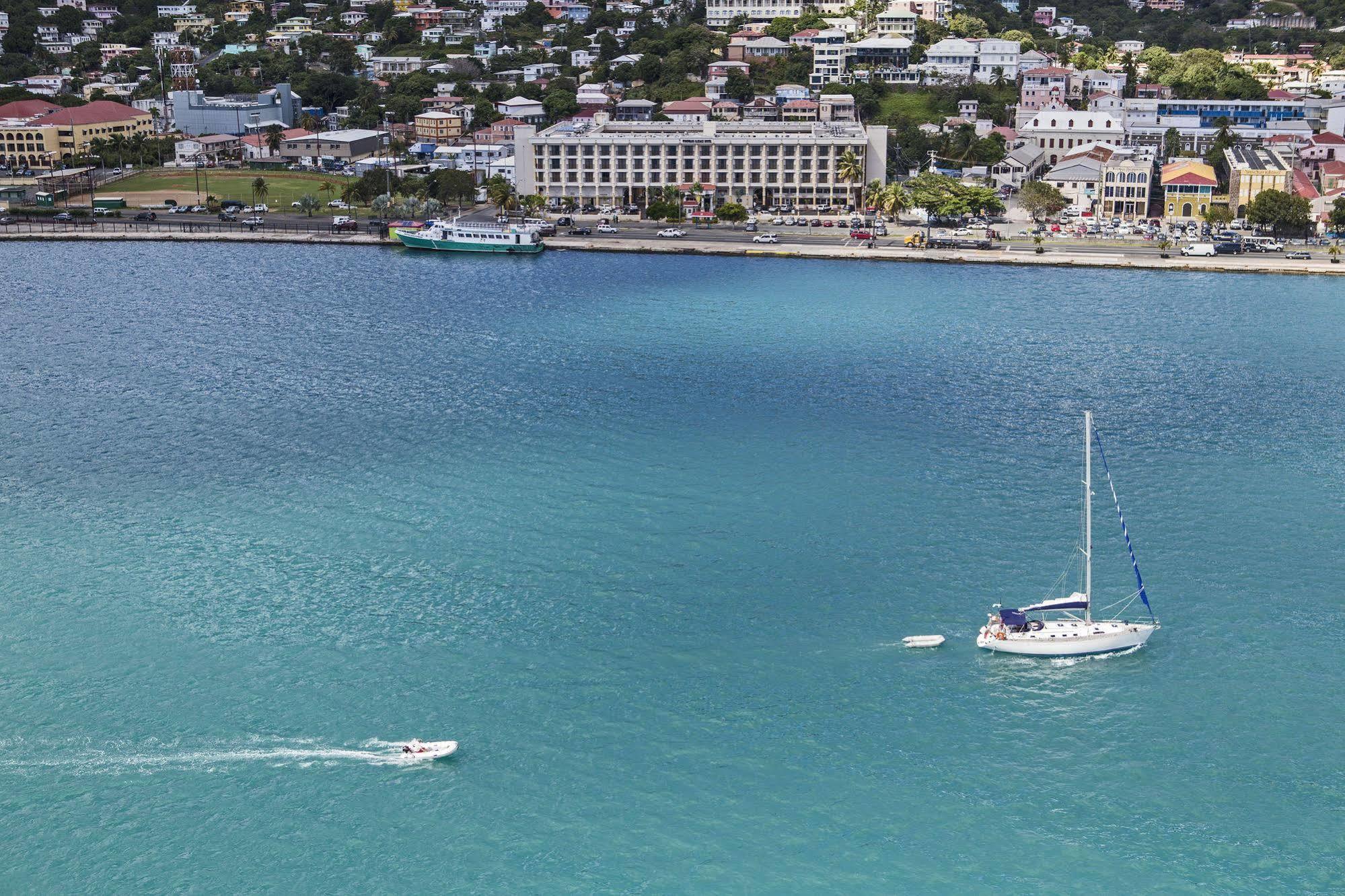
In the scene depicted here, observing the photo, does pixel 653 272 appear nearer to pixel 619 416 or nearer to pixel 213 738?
pixel 619 416

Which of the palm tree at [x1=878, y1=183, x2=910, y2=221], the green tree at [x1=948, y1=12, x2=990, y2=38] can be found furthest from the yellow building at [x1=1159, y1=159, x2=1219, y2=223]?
the green tree at [x1=948, y1=12, x2=990, y2=38]

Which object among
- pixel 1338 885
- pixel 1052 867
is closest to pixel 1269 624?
pixel 1338 885

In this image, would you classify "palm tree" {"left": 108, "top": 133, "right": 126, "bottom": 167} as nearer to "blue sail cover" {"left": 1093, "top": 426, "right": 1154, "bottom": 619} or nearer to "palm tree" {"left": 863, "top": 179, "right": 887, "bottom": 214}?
"palm tree" {"left": 863, "top": 179, "right": 887, "bottom": 214}

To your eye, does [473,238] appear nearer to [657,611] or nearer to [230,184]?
[230,184]

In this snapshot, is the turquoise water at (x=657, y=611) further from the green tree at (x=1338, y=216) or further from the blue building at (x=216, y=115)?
the blue building at (x=216, y=115)

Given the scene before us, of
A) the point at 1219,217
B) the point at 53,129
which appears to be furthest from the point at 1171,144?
the point at 53,129
